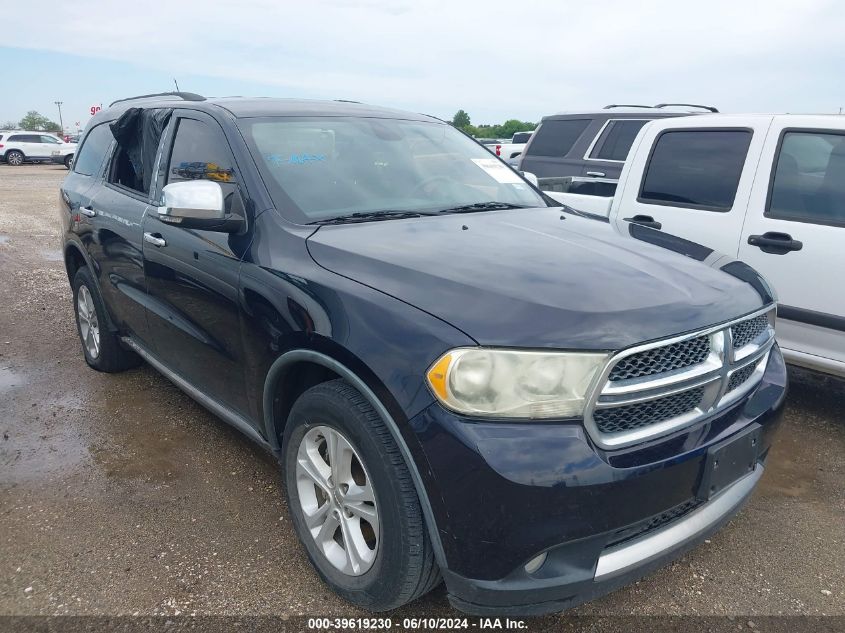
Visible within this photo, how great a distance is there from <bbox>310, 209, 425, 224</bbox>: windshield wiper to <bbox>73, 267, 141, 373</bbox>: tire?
237 centimetres

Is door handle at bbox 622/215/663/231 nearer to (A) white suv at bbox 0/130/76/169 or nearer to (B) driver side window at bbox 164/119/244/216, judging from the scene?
(B) driver side window at bbox 164/119/244/216

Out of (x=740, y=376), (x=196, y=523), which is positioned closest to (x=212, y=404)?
(x=196, y=523)

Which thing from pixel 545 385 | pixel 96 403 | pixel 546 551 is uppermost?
pixel 545 385

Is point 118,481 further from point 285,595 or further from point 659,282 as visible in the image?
point 659,282

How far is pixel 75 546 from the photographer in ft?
9.14

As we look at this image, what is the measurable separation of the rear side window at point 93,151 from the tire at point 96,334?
718 mm

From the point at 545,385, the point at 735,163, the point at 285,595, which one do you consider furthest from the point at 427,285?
the point at 735,163

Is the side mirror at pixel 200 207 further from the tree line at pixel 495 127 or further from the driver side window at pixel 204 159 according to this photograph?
the tree line at pixel 495 127

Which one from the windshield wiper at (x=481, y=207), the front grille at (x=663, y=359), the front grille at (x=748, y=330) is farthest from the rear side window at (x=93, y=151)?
the front grille at (x=748, y=330)

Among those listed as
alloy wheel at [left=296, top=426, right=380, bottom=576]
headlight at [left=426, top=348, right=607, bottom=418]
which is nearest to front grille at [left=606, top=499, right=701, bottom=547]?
headlight at [left=426, top=348, right=607, bottom=418]

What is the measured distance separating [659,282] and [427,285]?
2.59 ft

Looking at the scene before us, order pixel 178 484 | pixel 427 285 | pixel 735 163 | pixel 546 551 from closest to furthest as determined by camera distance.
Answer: pixel 546 551, pixel 427 285, pixel 178 484, pixel 735 163

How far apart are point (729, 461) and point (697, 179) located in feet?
9.12

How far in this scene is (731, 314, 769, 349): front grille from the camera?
2.32 meters
